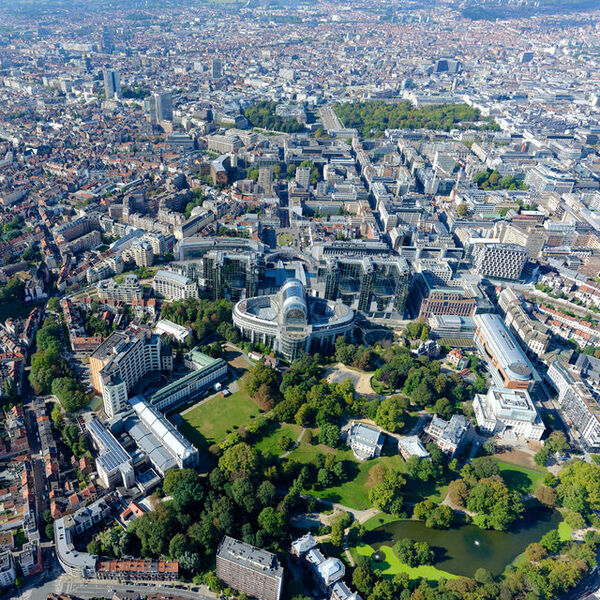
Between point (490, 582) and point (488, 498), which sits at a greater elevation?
point (488, 498)

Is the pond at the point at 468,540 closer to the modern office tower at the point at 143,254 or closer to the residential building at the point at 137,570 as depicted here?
the residential building at the point at 137,570

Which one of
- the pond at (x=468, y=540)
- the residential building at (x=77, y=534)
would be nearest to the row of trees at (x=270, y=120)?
the pond at (x=468, y=540)

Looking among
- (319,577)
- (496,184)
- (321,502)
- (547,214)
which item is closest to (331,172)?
(496,184)

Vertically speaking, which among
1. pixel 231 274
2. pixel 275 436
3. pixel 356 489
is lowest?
pixel 356 489

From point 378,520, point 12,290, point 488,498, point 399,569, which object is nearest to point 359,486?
point 378,520

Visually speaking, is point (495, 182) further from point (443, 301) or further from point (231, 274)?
point (231, 274)

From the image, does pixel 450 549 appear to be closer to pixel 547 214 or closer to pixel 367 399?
pixel 367 399
